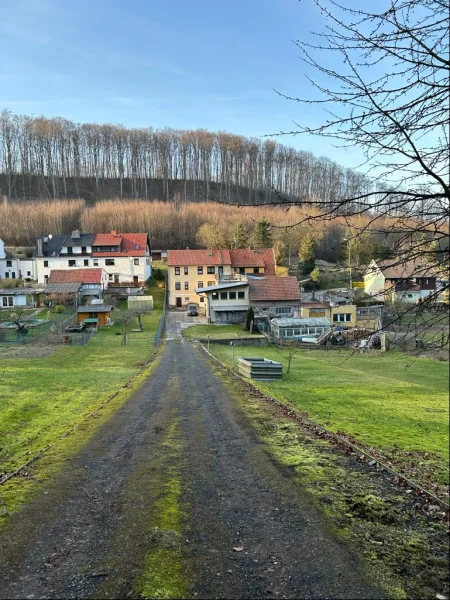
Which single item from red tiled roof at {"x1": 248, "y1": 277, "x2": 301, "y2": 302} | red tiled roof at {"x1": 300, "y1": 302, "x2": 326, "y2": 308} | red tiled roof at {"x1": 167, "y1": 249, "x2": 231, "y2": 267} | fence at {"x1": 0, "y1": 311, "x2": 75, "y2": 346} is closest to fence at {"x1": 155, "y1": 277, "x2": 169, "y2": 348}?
red tiled roof at {"x1": 167, "y1": 249, "x2": 231, "y2": 267}

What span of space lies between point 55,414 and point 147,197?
9735 cm

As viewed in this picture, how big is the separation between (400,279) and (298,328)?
3486 cm

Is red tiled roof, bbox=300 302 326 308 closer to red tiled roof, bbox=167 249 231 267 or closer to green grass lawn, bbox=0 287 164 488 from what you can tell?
red tiled roof, bbox=167 249 231 267

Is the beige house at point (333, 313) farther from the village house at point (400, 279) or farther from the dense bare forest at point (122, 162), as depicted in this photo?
the dense bare forest at point (122, 162)

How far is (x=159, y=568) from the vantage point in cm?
493

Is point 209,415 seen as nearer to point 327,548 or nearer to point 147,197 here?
point 327,548

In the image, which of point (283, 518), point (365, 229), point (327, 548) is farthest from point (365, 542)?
point (365, 229)

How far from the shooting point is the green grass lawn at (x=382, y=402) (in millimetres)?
9039

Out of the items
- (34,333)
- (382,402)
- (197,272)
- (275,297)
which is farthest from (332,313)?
(382,402)

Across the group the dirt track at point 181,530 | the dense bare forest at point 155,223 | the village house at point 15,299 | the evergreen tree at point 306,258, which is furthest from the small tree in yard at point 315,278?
the dirt track at point 181,530

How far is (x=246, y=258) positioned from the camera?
60.0 meters

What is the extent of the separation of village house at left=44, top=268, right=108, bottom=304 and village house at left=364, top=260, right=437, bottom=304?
155 feet

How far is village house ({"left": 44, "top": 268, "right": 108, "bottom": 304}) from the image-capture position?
49250mm

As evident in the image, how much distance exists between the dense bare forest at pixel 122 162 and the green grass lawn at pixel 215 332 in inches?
2279
